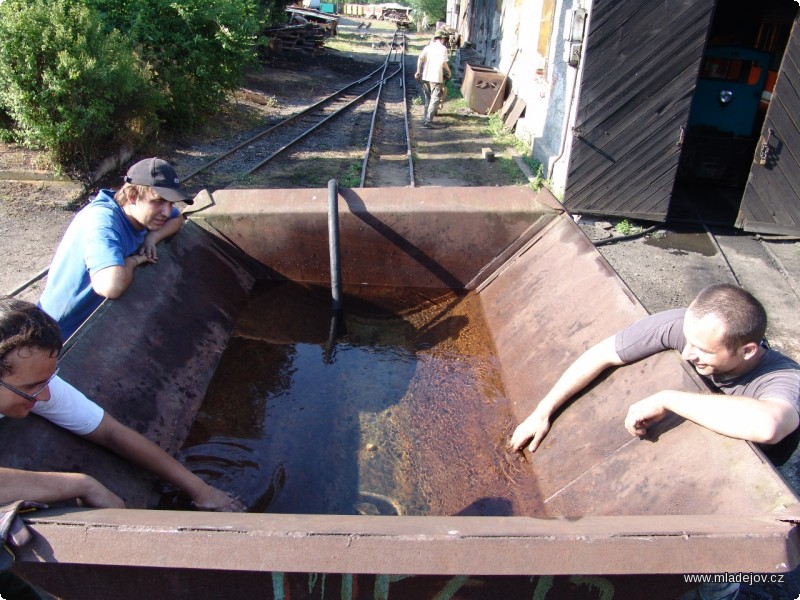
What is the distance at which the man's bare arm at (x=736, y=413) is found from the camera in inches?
66.7

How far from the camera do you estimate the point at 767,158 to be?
6402 millimetres

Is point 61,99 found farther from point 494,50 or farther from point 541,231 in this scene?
point 494,50

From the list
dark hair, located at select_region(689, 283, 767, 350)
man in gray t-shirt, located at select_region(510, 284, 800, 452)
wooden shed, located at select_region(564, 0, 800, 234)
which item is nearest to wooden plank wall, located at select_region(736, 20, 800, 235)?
wooden shed, located at select_region(564, 0, 800, 234)

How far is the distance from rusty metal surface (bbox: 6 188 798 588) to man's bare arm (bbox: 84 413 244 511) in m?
0.11

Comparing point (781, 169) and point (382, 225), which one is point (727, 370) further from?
point (781, 169)

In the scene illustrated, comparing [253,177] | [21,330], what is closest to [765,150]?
[253,177]

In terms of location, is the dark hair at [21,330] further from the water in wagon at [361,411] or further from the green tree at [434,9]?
the green tree at [434,9]

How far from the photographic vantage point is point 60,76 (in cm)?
685

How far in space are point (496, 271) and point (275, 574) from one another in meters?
2.66

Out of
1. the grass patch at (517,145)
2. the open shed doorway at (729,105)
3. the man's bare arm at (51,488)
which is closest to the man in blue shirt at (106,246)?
the man's bare arm at (51,488)

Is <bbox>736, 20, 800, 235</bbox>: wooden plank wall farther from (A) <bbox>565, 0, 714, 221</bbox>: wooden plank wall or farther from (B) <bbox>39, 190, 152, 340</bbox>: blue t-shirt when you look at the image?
(B) <bbox>39, 190, 152, 340</bbox>: blue t-shirt

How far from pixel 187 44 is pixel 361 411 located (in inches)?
358

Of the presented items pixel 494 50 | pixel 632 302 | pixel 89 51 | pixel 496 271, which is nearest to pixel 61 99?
pixel 89 51

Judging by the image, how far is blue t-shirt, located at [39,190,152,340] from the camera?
8.14ft
